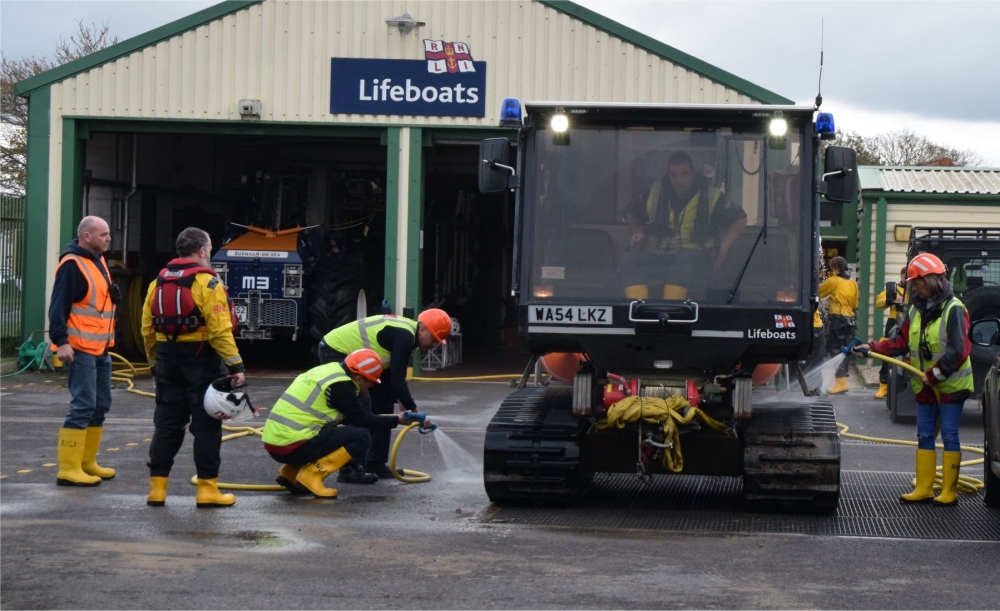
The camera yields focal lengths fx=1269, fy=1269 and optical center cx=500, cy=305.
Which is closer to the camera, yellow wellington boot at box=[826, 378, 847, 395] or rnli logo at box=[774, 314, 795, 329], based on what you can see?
rnli logo at box=[774, 314, 795, 329]

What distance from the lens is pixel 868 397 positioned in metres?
18.0

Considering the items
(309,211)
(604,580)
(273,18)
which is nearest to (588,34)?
(273,18)

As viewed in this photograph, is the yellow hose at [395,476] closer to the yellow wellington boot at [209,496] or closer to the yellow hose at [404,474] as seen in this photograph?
the yellow hose at [404,474]

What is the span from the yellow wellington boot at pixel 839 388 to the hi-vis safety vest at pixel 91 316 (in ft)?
37.9

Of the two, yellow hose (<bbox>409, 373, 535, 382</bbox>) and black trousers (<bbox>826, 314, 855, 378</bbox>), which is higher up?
black trousers (<bbox>826, 314, 855, 378</bbox>)

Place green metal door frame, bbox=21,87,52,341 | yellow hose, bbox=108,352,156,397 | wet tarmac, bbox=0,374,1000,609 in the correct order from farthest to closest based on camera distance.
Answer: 1. green metal door frame, bbox=21,87,52,341
2. yellow hose, bbox=108,352,156,397
3. wet tarmac, bbox=0,374,1000,609

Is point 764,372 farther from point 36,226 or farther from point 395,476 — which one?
point 36,226

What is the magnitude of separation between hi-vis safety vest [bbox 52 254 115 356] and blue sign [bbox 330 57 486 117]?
32.3 feet

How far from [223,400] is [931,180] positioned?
61.1 ft

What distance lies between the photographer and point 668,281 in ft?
28.5

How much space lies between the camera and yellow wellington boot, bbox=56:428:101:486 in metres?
9.35

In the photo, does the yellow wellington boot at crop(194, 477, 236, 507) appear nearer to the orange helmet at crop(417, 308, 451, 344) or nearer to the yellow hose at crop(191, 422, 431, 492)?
the yellow hose at crop(191, 422, 431, 492)

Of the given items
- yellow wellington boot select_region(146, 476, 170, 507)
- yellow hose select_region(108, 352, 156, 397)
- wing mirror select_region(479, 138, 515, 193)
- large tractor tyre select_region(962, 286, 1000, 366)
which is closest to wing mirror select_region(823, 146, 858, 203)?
wing mirror select_region(479, 138, 515, 193)

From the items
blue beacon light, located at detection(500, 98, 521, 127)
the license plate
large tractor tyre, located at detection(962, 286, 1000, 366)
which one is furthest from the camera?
large tractor tyre, located at detection(962, 286, 1000, 366)
